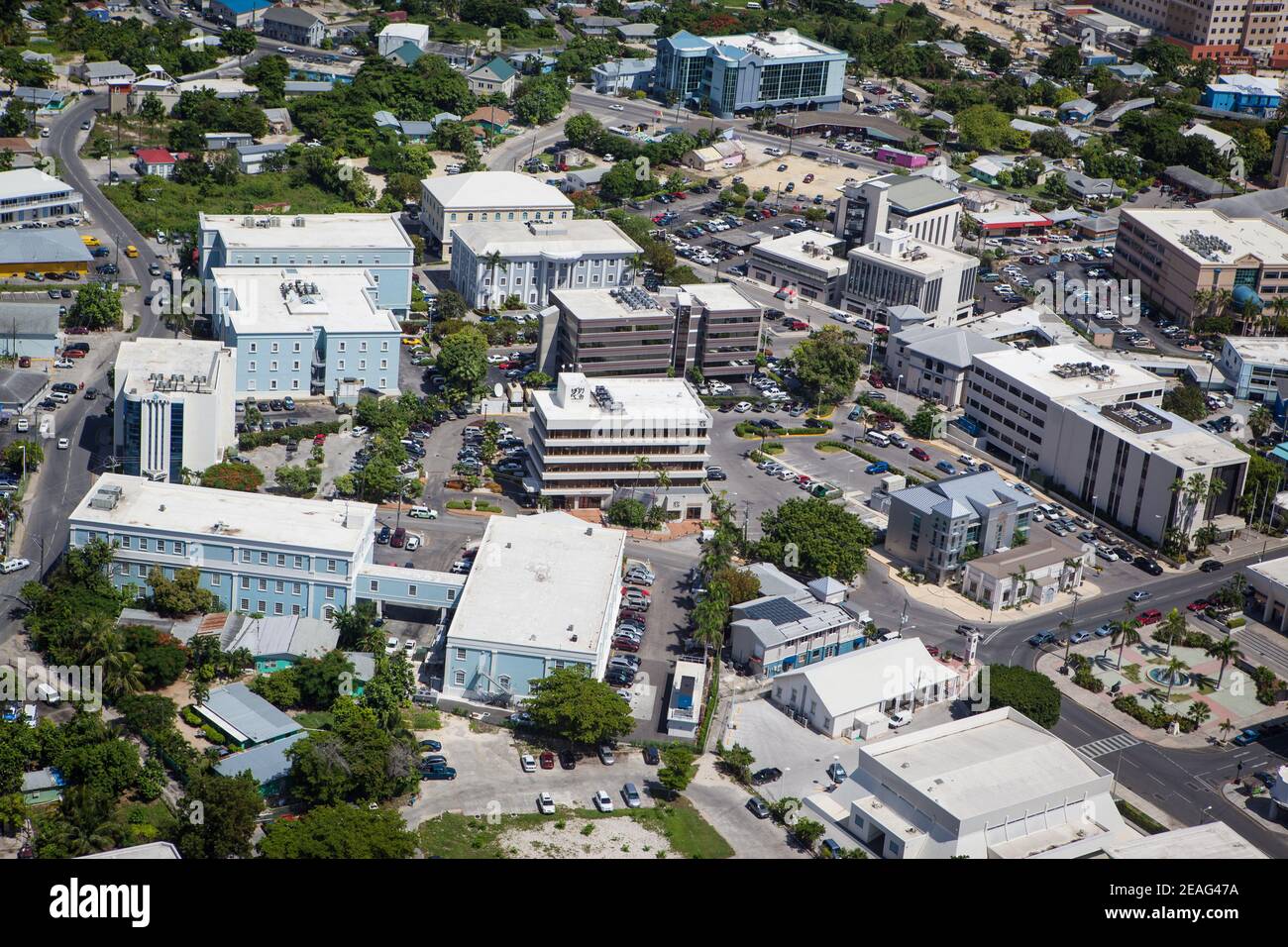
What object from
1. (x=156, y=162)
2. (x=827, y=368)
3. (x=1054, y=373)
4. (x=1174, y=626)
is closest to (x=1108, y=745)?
(x=1174, y=626)

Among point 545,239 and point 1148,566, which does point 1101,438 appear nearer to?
point 1148,566

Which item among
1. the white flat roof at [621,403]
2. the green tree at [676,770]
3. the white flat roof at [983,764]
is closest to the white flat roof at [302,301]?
the white flat roof at [621,403]

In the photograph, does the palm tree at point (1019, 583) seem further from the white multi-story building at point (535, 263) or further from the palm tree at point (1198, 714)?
the white multi-story building at point (535, 263)
